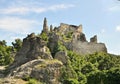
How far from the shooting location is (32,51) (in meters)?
88.6

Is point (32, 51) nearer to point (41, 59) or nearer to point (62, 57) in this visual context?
point (41, 59)

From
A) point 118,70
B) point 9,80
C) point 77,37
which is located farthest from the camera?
point 77,37

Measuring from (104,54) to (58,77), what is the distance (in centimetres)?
2316

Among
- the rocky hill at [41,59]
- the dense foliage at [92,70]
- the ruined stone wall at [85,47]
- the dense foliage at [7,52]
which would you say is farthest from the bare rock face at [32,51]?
the ruined stone wall at [85,47]

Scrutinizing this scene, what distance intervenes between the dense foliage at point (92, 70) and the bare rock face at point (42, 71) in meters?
1.40

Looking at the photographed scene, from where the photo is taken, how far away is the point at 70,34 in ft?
380

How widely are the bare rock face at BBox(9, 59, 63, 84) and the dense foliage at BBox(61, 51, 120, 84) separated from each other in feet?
4.60

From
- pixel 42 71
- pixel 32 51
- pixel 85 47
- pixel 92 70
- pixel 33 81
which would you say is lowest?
pixel 33 81

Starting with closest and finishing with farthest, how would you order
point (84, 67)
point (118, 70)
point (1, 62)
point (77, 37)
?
point (118, 70) < point (84, 67) < point (1, 62) < point (77, 37)

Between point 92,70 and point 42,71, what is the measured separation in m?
12.0

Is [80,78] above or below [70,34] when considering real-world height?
below

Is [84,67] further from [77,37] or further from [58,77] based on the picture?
[77,37]

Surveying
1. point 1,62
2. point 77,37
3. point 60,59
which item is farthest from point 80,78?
point 77,37

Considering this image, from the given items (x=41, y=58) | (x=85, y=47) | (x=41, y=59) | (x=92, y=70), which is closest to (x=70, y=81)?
(x=41, y=59)
